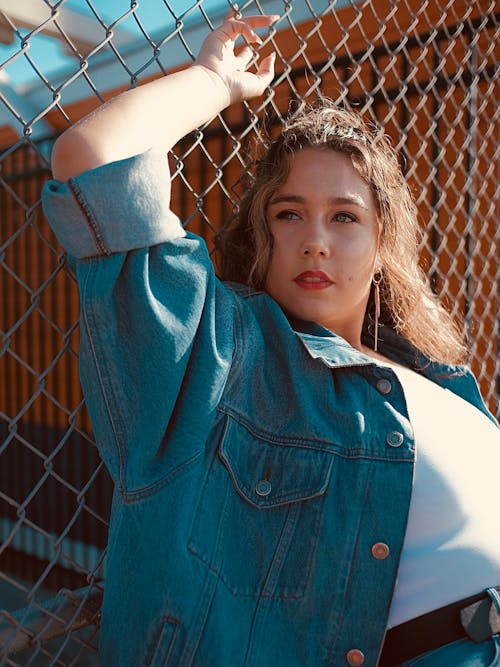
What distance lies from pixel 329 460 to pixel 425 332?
0.78 meters

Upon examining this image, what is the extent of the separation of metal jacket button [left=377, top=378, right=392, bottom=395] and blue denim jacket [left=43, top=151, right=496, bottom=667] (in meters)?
0.10

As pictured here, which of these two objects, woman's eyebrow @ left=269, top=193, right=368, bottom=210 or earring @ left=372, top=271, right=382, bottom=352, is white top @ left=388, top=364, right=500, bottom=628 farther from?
woman's eyebrow @ left=269, top=193, right=368, bottom=210

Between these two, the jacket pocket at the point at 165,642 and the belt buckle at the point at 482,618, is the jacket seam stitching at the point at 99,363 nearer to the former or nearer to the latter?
the jacket pocket at the point at 165,642

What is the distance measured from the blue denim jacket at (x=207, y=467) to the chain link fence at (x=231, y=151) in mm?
249

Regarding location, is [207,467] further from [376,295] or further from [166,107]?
[376,295]

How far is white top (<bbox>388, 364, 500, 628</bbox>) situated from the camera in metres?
1.30

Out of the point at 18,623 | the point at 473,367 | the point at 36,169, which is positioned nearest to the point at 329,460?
the point at 18,623

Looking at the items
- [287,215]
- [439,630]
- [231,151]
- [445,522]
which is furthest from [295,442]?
[231,151]

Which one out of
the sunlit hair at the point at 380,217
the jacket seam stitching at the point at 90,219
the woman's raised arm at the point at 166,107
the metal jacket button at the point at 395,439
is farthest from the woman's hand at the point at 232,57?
the metal jacket button at the point at 395,439

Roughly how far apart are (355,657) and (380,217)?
1.02m

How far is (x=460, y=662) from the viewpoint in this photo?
124cm

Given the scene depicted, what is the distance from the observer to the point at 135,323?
112 centimetres

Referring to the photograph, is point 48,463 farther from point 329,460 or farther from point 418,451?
point 418,451

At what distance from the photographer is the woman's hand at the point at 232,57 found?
147cm
